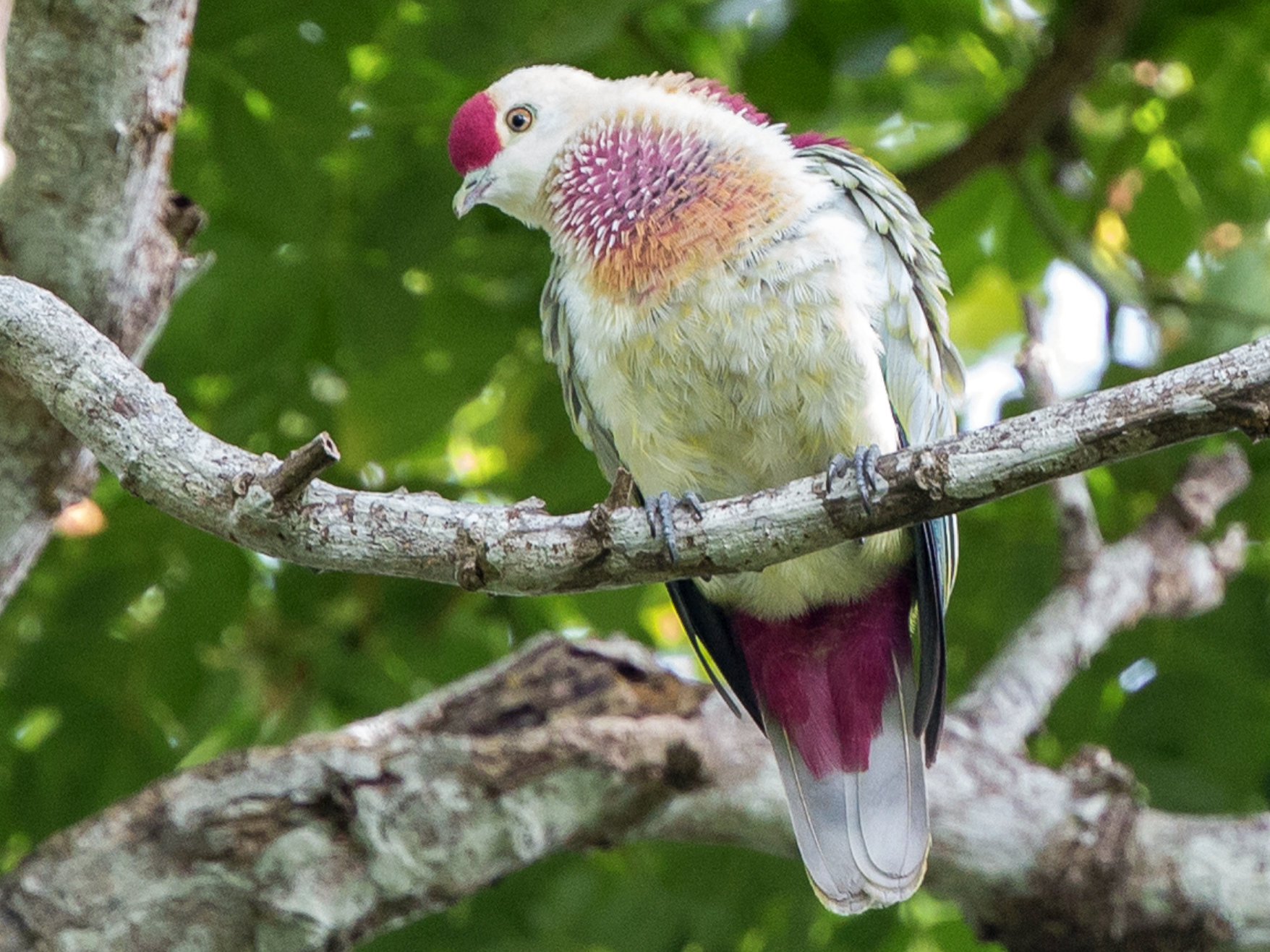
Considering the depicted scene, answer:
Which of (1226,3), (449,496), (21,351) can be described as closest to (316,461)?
(21,351)

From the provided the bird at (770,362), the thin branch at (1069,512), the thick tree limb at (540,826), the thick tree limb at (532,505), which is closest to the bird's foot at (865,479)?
the thick tree limb at (532,505)

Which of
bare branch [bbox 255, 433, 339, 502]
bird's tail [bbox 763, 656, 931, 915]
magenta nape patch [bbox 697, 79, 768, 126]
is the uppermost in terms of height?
magenta nape patch [bbox 697, 79, 768, 126]

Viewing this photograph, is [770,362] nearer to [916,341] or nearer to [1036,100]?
[916,341]

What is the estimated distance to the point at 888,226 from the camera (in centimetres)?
248

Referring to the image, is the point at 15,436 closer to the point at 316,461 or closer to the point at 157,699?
the point at 157,699

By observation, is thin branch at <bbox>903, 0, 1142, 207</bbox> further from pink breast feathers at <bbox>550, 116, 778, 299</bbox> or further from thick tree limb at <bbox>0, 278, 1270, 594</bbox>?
thick tree limb at <bbox>0, 278, 1270, 594</bbox>

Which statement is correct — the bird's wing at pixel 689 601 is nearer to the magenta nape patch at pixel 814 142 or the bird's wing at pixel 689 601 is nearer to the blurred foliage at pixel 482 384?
the blurred foliage at pixel 482 384

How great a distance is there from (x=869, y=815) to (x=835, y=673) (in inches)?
11.5

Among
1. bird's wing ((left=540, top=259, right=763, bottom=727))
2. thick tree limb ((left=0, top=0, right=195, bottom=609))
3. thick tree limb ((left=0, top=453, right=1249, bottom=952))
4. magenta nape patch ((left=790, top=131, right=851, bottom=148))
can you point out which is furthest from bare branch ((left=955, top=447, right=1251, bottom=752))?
thick tree limb ((left=0, top=0, right=195, bottom=609))

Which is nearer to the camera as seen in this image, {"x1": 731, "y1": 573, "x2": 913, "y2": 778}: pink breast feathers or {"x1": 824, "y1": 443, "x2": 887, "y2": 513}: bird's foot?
{"x1": 824, "y1": 443, "x2": 887, "y2": 513}: bird's foot

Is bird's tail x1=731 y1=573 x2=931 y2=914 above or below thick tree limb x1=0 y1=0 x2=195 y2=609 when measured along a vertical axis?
below

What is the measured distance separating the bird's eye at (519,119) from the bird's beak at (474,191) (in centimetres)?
10

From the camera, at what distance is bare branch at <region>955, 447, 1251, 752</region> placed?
9.87ft

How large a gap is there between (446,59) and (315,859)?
163 cm
